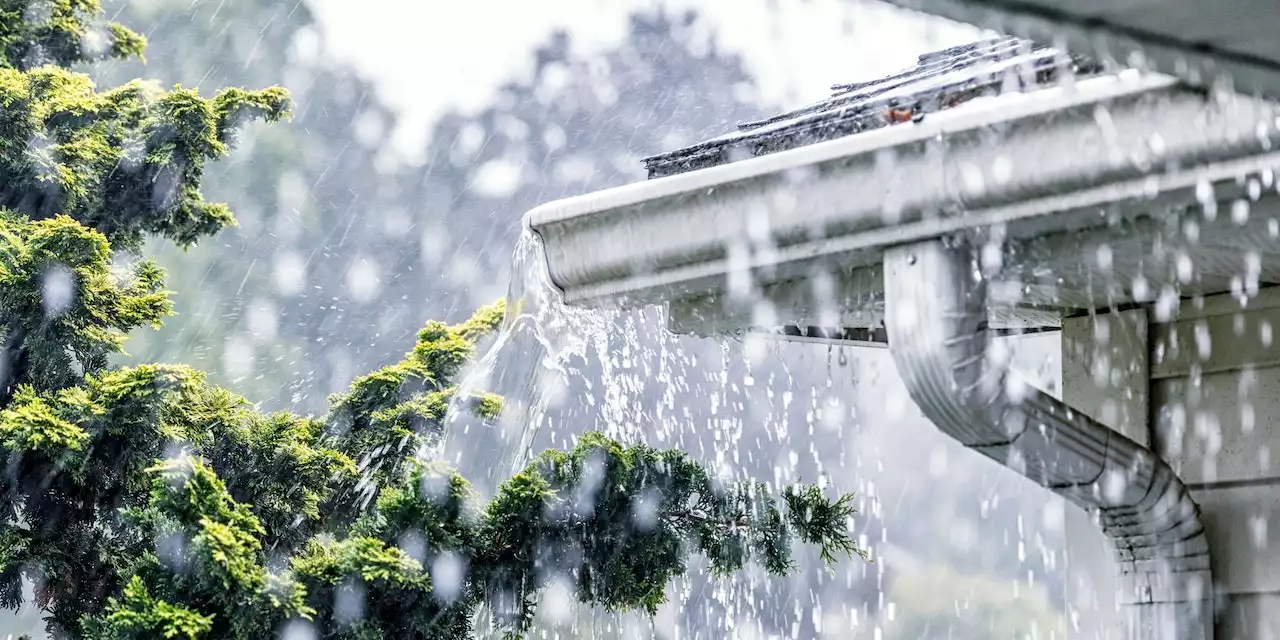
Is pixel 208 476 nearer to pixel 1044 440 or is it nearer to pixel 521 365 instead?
pixel 521 365

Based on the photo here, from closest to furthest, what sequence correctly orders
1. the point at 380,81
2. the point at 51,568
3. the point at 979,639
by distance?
the point at 51,568, the point at 979,639, the point at 380,81

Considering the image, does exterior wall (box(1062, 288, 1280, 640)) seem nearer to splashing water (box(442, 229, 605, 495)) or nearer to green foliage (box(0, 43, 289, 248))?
splashing water (box(442, 229, 605, 495))

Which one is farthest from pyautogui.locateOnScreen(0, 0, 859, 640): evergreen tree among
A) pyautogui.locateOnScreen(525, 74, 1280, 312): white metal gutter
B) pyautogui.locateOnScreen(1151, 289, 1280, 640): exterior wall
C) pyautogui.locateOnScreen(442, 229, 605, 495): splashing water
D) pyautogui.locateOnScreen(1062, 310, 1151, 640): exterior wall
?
pyautogui.locateOnScreen(1151, 289, 1280, 640): exterior wall

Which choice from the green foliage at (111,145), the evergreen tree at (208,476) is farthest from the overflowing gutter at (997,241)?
the green foliage at (111,145)

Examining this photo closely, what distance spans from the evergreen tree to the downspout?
233cm

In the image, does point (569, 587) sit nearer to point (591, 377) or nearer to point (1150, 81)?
point (1150, 81)

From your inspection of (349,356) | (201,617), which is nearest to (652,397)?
(349,356)

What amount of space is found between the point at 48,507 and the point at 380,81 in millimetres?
11182

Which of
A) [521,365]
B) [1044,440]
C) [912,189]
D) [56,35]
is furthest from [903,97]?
[56,35]

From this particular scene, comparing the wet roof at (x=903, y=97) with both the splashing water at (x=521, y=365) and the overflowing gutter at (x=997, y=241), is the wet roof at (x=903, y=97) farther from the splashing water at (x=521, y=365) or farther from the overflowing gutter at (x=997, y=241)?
the splashing water at (x=521, y=365)

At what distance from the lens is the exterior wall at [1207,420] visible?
322 centimetres

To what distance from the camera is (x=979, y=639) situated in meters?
13.5

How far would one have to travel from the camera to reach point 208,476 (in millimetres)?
4988

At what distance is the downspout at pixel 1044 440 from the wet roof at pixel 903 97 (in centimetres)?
29
